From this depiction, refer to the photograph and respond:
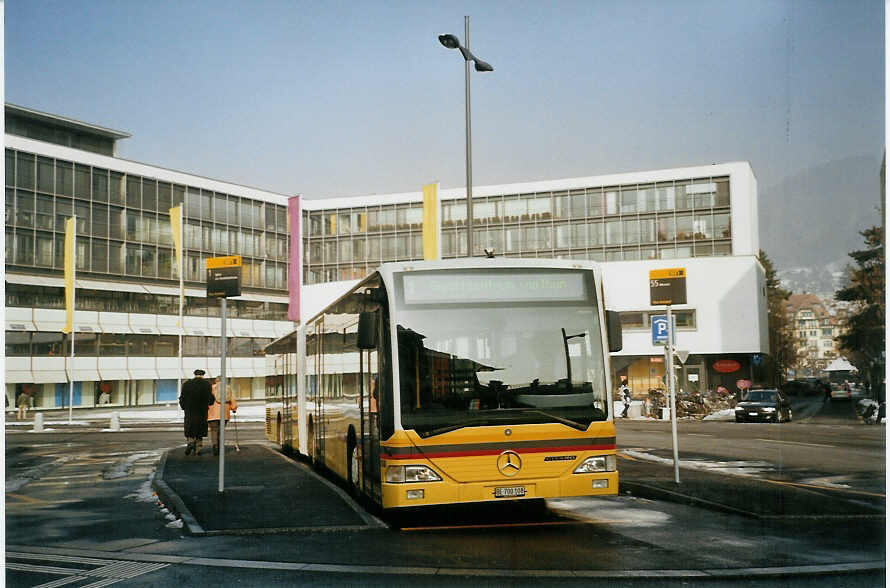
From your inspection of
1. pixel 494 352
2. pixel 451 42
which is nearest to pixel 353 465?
pixel 494 352

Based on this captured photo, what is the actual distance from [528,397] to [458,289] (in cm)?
134

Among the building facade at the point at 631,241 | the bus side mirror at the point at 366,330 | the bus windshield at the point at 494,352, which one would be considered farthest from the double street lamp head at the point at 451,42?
the building facade at the point at 631,241

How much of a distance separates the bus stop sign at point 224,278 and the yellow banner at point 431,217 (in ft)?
41.6

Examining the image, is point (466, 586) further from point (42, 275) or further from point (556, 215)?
point (556, 215)

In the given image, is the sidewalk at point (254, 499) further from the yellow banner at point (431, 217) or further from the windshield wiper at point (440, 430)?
the yellow banner at point (431, 217)

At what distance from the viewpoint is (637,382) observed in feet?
197

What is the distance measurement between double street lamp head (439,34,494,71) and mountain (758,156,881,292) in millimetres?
8619

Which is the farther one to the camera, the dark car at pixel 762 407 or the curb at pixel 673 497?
the dark car at pixel 762 407

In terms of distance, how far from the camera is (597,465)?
9688 millimetres

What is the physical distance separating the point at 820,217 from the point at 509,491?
4.71 metres

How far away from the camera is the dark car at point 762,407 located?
1421 inches

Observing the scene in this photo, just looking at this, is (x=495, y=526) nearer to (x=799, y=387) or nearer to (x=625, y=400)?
(x=799, y=387)

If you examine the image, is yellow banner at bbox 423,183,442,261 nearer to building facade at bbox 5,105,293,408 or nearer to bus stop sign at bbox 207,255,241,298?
bus stop sign at bbox 207,255,241,298

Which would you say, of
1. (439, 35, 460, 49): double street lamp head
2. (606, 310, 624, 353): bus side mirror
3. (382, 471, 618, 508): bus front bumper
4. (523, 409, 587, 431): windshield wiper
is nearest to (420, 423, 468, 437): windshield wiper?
(382, 471, 618, 508): bus front bumper
